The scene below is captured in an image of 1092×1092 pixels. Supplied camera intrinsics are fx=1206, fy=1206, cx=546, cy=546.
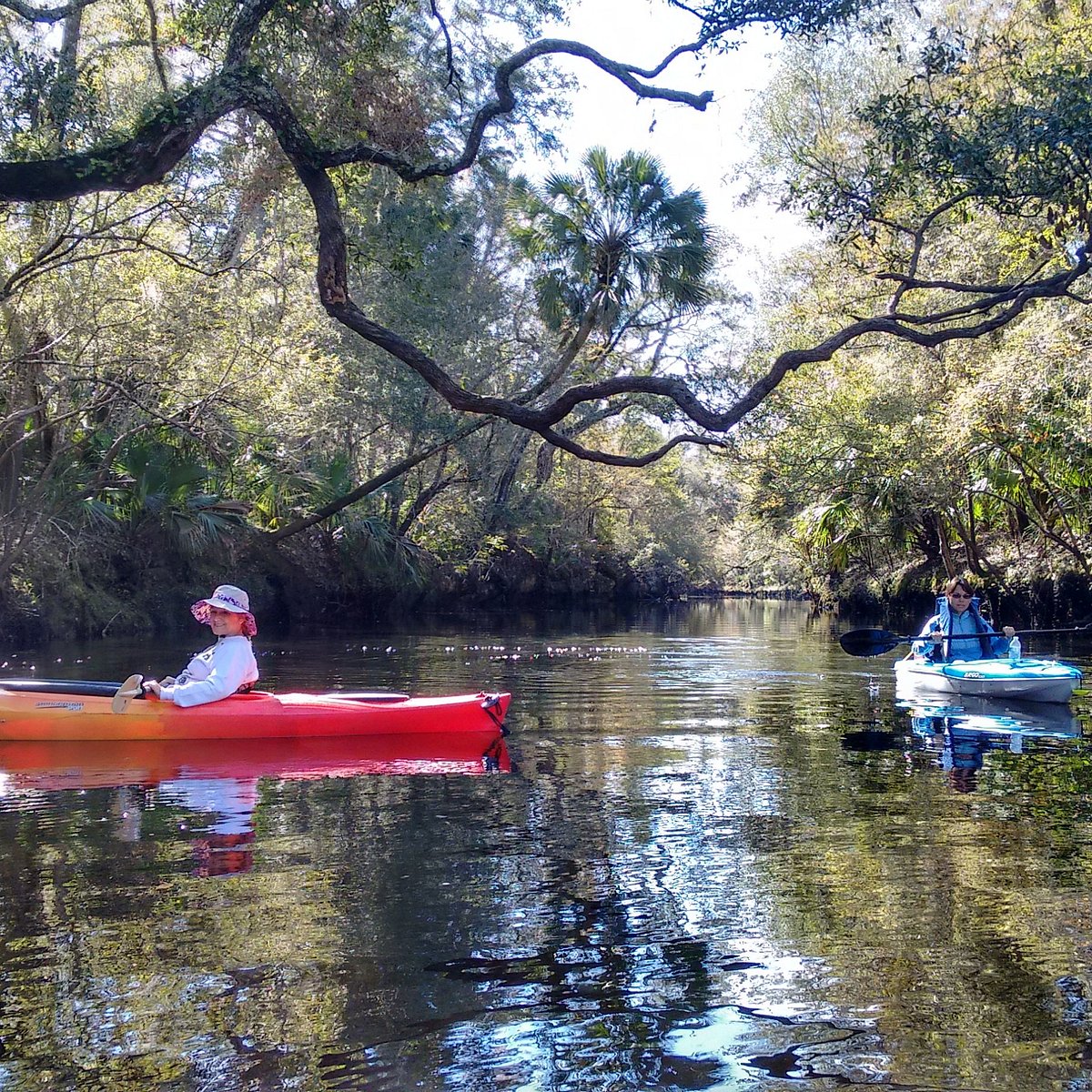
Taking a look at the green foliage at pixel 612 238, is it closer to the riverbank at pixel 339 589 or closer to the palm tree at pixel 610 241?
the palm tree at pixel 610 241

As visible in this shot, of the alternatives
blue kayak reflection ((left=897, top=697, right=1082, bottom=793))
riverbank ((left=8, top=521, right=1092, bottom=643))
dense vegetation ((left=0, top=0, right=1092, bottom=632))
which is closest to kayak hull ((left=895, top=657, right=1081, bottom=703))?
blue kayak reflection ((left=897, top=697, right=1082, bottom=793))

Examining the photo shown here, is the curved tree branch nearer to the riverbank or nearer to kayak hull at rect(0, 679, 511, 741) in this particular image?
kayak hull at rect(0, 679, 511, 741)

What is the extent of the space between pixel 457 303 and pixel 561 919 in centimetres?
2253

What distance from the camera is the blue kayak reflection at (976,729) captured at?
9.29m

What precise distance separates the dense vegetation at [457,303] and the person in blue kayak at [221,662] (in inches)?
95.6

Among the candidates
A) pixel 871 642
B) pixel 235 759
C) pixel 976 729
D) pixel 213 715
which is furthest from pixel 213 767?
pixel 871 642

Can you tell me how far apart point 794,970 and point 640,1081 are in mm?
1138

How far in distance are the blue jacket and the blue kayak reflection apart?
0.56 m

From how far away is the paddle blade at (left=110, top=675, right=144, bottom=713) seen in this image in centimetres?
958

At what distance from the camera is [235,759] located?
30.6 feet

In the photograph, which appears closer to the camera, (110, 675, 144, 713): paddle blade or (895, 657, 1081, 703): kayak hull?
(110, 675, 144, 713): paddle blade

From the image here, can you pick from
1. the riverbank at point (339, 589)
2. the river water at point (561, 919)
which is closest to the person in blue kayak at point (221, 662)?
the river water at point (561, 919)

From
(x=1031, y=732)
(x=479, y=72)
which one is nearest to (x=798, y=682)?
(x=1031, y=732)

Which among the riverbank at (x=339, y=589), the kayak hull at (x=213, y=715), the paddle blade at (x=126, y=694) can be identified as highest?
the riverbank at (x=339, y=589)
